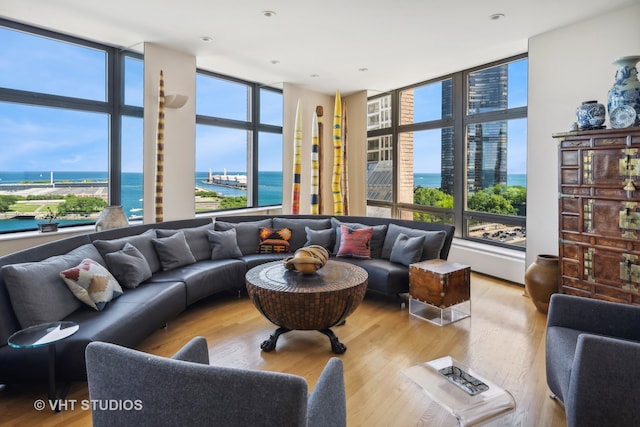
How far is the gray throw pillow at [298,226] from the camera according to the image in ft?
16.1

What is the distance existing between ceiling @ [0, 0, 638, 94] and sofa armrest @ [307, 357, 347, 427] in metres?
3.31

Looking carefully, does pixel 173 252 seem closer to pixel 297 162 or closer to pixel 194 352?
pixel 194 352

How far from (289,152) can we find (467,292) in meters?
3.96

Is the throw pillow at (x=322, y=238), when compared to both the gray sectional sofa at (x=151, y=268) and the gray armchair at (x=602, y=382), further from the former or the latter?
the gray armchair at (x=602, y=382)

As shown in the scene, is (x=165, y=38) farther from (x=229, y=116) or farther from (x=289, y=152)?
(x=289, y=152)

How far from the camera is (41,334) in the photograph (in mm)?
2098

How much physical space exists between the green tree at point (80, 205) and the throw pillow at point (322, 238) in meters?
2.68

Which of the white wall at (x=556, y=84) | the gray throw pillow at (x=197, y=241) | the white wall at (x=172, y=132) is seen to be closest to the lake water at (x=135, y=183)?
the white wall at (x=172, y=132)

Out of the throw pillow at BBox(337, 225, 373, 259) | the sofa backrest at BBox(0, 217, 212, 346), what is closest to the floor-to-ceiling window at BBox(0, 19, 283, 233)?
the sofa backrest at BBox(0, 217, 212, 346)

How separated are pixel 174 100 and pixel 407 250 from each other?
138 inches

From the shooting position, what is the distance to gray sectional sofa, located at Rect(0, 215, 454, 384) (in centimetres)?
228

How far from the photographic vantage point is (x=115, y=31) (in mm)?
4207

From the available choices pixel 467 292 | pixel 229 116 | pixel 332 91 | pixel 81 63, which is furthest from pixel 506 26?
pixel 81 63

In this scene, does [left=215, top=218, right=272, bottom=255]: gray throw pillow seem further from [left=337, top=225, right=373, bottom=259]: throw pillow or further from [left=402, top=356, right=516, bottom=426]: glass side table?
[left=402, top=356, right=516, bottom=426]: glass side table
